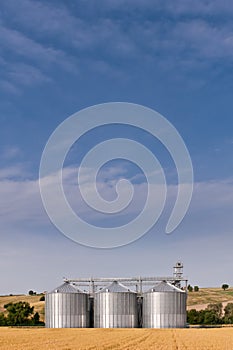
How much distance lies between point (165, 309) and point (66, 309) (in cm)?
1880

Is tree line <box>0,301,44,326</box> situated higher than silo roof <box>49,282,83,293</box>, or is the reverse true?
silo roof <box>49,282,83,293</box>

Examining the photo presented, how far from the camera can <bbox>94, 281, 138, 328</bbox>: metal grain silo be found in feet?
347

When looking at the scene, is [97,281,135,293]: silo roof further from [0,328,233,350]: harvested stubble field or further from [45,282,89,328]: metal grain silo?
[0,328,233,350]: harvested stubble field

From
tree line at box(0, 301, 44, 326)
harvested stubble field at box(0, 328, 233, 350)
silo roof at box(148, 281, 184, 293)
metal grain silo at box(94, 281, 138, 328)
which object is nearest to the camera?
harvested stubble field at box(0, 328, 233, 350)

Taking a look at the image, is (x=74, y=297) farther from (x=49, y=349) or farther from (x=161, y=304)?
(x=49, y=349)

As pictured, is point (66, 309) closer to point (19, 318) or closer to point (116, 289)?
point (116, 289)

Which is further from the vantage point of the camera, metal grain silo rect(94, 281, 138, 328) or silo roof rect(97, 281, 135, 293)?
silo roof rect(97, 281, 135, 293)

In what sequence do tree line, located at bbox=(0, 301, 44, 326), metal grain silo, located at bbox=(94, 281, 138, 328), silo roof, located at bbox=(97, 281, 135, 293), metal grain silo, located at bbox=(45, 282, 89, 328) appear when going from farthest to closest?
tree line, located at bbox=(0, 301, 44, 326), silo roof, located at bbox=(97, 281, 135, 293), metal grain silo, located at bbox=(45, 282, 89, 328), metal grain silo, located at bbox=(94, 281, 138, 328)

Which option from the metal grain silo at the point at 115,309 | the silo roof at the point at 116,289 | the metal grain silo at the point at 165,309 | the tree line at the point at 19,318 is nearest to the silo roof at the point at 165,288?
the metal grain silo at the point at 165,309

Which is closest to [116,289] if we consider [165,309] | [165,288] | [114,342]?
[165,288]

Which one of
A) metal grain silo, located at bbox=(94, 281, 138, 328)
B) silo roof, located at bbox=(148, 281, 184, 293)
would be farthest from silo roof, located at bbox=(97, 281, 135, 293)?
silo roof, located at bbox=(148, 281, 184, 293)

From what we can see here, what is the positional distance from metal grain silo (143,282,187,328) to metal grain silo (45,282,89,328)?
1196cm

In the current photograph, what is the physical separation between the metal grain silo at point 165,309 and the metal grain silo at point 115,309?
2716 mm

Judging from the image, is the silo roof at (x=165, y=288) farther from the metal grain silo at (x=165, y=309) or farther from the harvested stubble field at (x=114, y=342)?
the harvested stubble field at (x=114, y=342)
